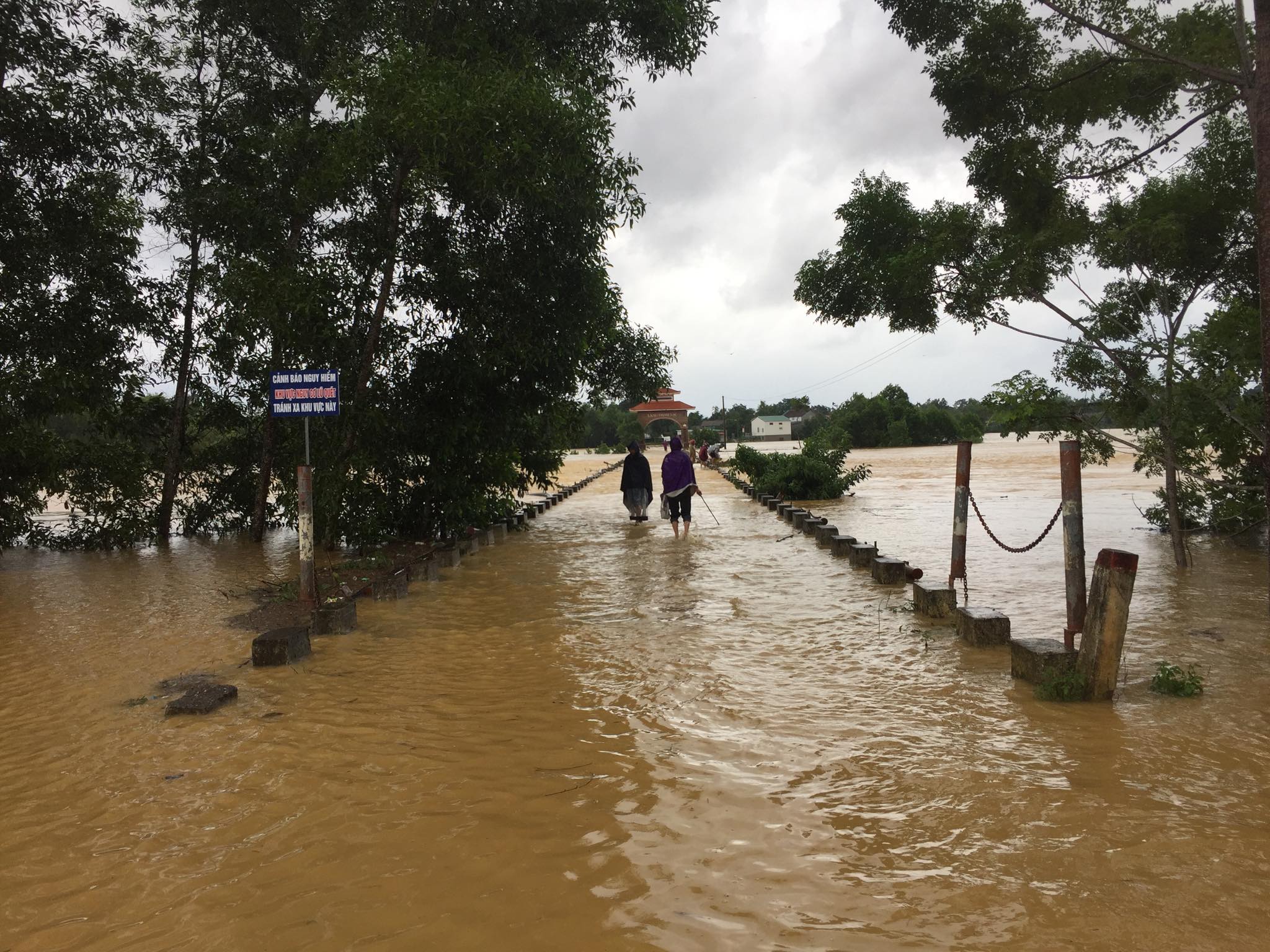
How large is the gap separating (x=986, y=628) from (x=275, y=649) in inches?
225

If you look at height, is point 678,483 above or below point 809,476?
above

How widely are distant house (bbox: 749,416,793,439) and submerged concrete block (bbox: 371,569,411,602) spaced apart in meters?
101

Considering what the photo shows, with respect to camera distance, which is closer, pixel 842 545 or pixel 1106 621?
pixel 1106 621

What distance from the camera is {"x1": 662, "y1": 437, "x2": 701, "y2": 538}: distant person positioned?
15641 millimetres

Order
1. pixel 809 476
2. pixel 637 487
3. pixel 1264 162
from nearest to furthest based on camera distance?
pixel 1264 162, pixel 637 487, pixel 809 476

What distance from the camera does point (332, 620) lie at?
326 inches

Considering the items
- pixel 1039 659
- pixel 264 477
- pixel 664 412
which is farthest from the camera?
pixel 664 412

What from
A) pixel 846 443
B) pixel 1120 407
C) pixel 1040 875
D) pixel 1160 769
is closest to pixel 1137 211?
pixel 1120 407

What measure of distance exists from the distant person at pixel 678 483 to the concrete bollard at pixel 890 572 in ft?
→ 16.9

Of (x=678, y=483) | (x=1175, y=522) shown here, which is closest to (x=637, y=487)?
(x=678, y=483)

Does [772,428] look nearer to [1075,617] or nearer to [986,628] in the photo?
[986,628]

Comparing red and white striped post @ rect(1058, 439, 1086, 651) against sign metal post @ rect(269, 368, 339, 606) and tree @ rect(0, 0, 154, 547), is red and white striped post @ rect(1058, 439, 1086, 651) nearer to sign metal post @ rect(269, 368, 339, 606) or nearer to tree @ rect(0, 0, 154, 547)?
sign metal post @ rect(269, 368, 339, 606)

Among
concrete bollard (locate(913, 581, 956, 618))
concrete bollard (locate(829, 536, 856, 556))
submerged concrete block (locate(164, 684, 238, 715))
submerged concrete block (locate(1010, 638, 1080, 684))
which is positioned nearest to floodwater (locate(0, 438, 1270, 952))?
submerged concrete block (locate(164, 684, 238, 715))

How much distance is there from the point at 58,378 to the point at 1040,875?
15.0 metres
